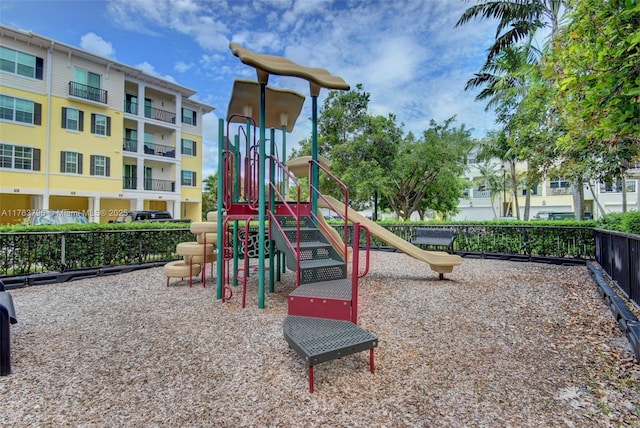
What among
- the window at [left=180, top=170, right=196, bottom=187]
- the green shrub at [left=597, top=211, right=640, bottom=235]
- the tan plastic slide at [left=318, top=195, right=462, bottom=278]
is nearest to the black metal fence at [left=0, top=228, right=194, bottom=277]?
the tan plastic slide at [left=318, top=195, right=462, bottom=278]

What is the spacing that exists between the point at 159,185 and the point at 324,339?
24766 mm

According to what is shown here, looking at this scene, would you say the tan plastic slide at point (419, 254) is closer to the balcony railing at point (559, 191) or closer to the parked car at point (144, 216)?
the parked car at point (144, 216)

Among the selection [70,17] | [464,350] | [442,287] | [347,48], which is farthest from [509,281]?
[70,17]

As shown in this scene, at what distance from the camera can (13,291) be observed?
18.6ft

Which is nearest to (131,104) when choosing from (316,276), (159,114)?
(159,114)

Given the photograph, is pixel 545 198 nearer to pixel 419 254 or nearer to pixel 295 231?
pixel 419 254

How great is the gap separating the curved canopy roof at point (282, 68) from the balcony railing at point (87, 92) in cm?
2115

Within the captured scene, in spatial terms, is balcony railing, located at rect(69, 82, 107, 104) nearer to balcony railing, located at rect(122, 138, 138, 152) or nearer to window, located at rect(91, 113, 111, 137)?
window, located at rect(91, 113, 111, 137)

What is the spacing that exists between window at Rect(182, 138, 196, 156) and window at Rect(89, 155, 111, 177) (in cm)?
607

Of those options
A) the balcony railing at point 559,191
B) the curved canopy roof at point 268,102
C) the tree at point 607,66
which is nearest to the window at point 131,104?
the curved canopy roof at point 268,102

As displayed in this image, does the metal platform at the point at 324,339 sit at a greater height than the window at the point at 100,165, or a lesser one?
lesser

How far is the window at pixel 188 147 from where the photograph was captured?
25513mm

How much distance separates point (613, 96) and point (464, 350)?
9.40 feet

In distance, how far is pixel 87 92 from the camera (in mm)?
19719
